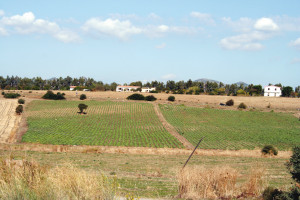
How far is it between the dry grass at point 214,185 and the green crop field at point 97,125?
110ft

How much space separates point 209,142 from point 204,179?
1522 inches

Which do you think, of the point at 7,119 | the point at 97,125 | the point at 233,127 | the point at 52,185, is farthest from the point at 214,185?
the point at 7,119

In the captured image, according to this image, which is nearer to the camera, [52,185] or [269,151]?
[52,185]

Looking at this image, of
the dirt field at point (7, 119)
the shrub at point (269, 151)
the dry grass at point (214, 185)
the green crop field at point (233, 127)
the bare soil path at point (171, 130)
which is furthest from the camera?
the green crop field at point (233, 127)

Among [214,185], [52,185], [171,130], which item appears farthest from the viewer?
[171,130]

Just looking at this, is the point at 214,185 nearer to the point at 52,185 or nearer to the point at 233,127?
the point at 52,185

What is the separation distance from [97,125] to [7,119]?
2189cm

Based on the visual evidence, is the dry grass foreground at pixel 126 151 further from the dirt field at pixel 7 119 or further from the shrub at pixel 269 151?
the dirt field at pixel 7 119

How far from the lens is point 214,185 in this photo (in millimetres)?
13664

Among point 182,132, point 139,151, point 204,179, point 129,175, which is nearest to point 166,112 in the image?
point 182,132

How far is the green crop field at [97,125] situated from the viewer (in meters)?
49.1

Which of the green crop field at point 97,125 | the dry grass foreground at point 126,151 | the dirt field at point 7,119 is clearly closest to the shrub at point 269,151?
the dry grass foreground at point 126,151

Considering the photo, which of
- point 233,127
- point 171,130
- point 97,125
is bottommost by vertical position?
point 171,130

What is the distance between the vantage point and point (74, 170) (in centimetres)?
1044
